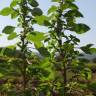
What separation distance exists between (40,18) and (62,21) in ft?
2.69

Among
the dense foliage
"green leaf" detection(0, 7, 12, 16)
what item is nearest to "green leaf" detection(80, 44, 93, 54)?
the dense foliage

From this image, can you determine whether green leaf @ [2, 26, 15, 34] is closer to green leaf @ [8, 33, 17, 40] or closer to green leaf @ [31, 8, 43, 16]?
green leaf @ [8, 33, 17, 40]

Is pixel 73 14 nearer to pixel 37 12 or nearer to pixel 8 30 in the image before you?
pixel 37 12

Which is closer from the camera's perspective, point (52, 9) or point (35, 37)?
point (35, 37)

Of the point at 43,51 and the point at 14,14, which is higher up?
the point at 14,14

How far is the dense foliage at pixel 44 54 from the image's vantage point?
764cm

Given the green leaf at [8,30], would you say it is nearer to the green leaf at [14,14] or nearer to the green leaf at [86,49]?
the green leaf at [14,14]

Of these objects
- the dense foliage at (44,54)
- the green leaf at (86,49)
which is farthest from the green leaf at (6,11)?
the green leaf at (86,49)

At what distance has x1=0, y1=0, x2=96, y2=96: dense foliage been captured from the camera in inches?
301

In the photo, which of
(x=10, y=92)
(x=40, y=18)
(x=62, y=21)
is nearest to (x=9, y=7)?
(x=40, y=18)

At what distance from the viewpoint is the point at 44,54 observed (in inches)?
301

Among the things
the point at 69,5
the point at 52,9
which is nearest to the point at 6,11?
the point at 52,9

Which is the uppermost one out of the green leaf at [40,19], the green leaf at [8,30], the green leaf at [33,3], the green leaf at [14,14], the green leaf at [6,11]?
the green leaf at [33,3]

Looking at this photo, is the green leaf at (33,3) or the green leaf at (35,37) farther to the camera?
the green leaf at (33,3)
